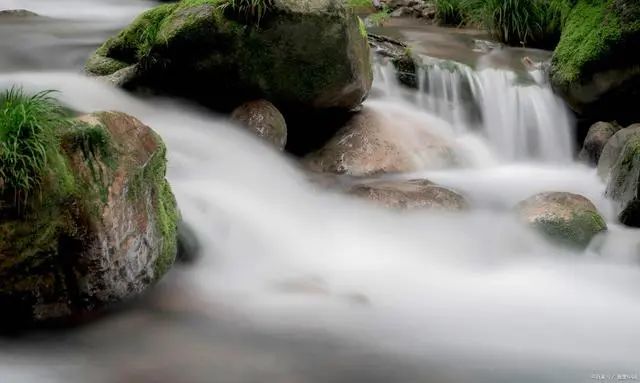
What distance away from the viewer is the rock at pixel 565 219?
18.7 feet

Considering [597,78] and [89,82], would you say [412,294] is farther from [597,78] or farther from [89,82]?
[597,78]

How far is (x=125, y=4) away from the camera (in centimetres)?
1438

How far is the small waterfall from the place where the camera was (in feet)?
29.0

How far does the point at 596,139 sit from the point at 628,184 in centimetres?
201

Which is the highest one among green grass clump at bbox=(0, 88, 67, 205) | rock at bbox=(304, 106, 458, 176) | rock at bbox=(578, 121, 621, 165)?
green grass clump at bbox=(0, 88, 67, 205)

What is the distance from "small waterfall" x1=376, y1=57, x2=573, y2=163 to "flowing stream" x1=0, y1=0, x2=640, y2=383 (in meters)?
0.27

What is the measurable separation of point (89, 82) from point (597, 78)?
5.91m

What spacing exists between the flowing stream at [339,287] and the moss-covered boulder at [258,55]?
0.32 meters

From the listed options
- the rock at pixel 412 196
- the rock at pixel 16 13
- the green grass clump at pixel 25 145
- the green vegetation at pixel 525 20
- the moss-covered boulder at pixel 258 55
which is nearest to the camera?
the green grass clump at pixel 25 145

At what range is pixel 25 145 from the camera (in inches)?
148

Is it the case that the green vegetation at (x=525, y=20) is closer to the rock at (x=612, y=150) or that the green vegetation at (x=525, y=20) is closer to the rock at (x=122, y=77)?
the rock at (x=612, y=150)

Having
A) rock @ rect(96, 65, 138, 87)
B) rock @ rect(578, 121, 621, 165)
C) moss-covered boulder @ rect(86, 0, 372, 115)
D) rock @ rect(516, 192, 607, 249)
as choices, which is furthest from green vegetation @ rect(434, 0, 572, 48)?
rock @ rect(96, 65, 138, 87)

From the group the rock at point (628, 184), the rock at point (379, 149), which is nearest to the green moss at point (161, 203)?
the rock at point (379, 149)

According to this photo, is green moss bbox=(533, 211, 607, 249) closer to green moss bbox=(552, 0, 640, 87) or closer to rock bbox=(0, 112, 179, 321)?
rock bbox=(0, 112, 179, 321)
